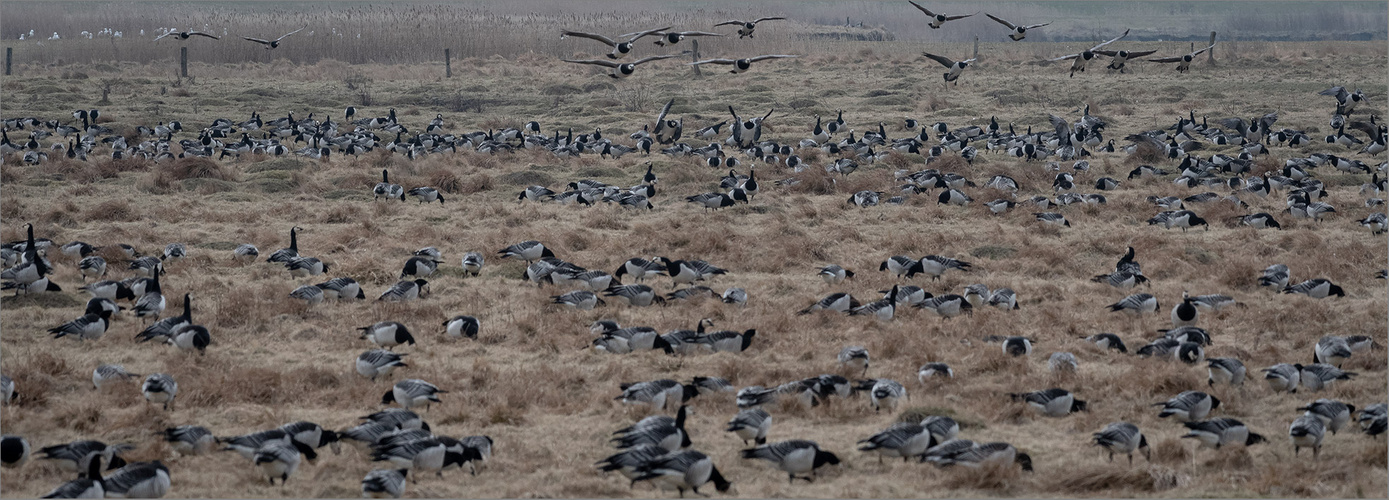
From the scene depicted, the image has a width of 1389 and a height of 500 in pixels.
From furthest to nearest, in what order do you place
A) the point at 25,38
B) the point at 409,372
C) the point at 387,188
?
1. the point at 25,38
2. the point at 387,188
3. the point at 409,372

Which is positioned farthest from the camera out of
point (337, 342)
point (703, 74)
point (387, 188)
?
point (703, 74)

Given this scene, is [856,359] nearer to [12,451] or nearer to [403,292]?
[403,292]

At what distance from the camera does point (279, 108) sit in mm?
37062

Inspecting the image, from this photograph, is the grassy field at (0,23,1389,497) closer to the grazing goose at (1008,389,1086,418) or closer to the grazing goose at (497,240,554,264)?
the grazing goose at (1008,389,1086,418)

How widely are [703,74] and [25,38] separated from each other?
3997 centimetres

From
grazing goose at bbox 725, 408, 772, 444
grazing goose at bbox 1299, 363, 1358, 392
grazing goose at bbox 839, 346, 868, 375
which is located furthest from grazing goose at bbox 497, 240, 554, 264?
grazing goose at bbox 1299, 363, 1358, 392

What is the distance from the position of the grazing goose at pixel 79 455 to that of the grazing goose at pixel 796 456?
431 centimetres

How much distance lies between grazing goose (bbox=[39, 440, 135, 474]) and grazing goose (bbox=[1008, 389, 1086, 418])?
6756mm

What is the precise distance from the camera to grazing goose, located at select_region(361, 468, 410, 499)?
7.31 m

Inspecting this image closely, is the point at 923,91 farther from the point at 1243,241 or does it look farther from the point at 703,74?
the point at 1243,241

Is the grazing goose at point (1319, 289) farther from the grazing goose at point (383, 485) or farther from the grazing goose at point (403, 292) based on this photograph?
the grazing goose at point (383, 485)

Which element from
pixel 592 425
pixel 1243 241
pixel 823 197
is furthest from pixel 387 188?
pixel 1243 241

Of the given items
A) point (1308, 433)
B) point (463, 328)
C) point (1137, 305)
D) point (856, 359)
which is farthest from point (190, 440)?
point (1137, 305)

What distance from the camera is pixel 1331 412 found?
8453 mm
